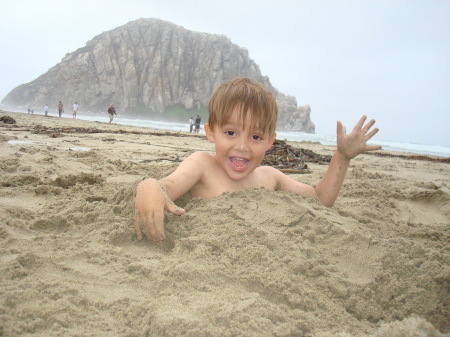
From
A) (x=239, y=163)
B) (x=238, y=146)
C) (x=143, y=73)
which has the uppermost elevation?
(x=143, y=73)

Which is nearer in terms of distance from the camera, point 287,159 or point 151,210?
point 151,210

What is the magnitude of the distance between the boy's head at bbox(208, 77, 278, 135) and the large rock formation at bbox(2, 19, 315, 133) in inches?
2832

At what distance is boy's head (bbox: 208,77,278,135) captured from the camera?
214 cm

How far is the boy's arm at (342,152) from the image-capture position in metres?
2.34

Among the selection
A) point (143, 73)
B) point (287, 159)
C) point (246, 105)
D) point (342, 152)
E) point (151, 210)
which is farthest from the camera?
point (143, 73)

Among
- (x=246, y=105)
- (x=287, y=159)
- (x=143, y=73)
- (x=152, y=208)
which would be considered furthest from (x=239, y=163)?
(x=143, y=73)

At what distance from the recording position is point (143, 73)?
2987 inches

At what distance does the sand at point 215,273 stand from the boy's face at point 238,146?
0.79ft

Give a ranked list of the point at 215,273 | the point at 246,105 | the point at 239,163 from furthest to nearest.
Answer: the point at 239,163
the point at 246,105
the point at 215,273

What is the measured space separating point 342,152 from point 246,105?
0.87 metres

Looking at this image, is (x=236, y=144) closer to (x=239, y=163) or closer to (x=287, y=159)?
(x=239, y=163)

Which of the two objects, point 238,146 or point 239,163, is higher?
point 238,146

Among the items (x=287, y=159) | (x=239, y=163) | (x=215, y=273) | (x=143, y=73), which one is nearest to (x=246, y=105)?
(x=239, y=163)

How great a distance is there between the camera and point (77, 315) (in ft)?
3.30
